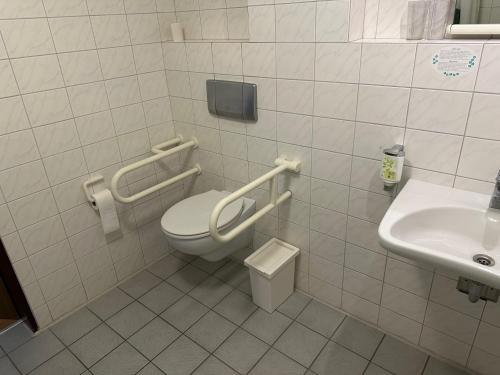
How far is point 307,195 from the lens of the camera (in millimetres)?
1751

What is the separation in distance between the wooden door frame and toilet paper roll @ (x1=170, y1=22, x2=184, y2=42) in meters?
1.38

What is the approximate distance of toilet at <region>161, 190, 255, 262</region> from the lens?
1709 mm

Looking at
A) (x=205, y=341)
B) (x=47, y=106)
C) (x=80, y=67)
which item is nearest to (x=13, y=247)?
(x=47, y=106)

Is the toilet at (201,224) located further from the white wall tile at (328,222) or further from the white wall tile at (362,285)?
the white wall tile at (362,285)

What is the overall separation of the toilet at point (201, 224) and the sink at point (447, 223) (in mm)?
790

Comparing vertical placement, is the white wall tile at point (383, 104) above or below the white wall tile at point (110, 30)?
below

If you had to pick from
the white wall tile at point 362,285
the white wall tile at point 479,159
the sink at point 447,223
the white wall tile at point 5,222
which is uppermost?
the white wall tile at point 479,159

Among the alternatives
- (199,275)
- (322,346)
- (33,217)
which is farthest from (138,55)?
(322,346)

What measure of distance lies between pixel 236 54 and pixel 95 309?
1610 millimetres

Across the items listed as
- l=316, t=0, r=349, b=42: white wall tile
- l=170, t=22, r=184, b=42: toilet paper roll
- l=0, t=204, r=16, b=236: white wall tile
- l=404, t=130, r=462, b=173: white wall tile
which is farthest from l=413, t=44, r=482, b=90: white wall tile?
l=0, t=204, r=16, b=236: white wall tile

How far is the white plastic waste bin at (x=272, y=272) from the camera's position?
182 centimetres

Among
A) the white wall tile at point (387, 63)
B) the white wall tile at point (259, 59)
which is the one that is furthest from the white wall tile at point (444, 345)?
the white wall tile at point (259, 59)

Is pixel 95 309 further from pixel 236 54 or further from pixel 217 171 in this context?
pixel 236 54

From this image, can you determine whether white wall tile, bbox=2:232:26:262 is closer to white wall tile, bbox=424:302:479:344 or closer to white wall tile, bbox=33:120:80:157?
white wall tile, bbox=33:120:80:157
